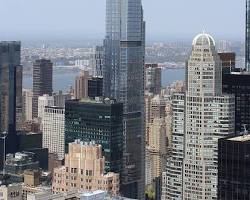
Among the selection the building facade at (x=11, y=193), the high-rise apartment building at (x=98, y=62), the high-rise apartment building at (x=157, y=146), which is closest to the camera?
the building facade at (x=11, y=193)

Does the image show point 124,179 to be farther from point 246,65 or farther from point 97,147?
point 246,65

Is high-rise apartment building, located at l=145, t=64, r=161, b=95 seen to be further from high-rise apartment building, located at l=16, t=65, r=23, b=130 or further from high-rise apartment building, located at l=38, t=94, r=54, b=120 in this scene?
high-rise apartment building, located at l=16, t=65, r=23, b=130

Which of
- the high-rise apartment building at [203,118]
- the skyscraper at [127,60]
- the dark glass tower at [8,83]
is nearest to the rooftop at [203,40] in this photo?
the high-rise apartment building at [203,118]

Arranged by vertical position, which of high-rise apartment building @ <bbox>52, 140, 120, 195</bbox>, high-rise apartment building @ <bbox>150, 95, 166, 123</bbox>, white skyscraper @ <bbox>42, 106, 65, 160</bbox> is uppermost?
high-rise apartment building @ <bbox>150, 95, 166, 123</bbox>

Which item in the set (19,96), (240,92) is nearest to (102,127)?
(240,92)

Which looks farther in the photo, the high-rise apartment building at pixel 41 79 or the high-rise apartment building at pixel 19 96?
the high-rise apartment building at pixel 41 79

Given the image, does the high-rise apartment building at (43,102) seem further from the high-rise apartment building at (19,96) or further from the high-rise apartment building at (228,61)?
the high-rise apartment building at (228,61)

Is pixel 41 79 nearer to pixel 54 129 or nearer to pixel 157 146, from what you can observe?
pixel 54 129

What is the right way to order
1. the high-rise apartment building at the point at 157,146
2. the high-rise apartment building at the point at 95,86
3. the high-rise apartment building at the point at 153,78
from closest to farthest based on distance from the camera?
the high-rise apartment building at the point at 157,146 → the high-rise apartment building at the point at 95,86 → the high-rise apartment building at the point at 153,78

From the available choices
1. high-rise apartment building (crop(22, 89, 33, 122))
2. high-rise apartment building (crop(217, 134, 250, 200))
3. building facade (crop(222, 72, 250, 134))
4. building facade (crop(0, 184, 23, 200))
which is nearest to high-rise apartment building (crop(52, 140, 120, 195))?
building facade (crop(0, 184, 23, 200))
